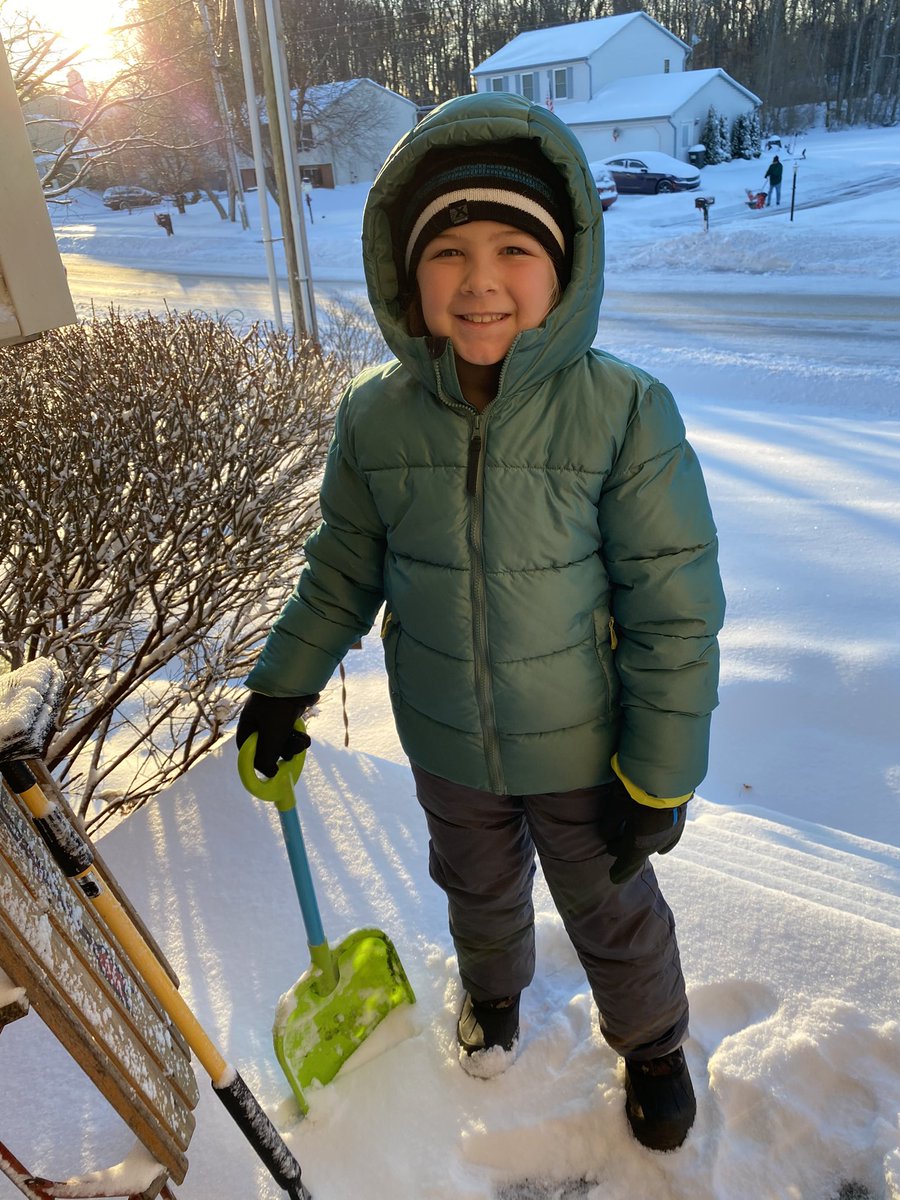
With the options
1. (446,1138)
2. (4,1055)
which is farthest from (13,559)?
(446,1138)

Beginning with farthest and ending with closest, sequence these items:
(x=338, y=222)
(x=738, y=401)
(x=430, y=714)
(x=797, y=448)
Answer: (x=338, y=222) < (x=738, y=401) < (x=797, y=448) < (x=430, y=714)

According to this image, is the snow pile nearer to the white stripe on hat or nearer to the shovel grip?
the shovel grip

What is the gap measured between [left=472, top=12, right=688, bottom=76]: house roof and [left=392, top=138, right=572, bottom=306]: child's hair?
3203 cm

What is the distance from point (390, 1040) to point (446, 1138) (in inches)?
→ 9.8

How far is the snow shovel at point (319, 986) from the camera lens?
167cm

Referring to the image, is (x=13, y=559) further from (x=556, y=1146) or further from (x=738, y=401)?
(x=738, y=401)

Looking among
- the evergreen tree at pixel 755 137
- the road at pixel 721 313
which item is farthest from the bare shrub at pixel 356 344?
the evergreen tree at pixel 755 137

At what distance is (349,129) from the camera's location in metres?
28.3

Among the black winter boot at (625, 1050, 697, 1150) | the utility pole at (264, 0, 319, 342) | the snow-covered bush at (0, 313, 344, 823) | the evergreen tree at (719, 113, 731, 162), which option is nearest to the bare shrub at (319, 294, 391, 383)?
the utility pole at (264, 0, 319, 342)

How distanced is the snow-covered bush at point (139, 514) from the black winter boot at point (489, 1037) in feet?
5.92

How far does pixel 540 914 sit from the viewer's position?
2.10m

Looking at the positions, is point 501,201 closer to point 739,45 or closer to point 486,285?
point 486,285

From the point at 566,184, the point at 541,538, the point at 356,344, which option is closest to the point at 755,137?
the point at 356,344

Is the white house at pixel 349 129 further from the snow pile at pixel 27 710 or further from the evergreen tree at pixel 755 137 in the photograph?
the snow pile at pixel 27 710
